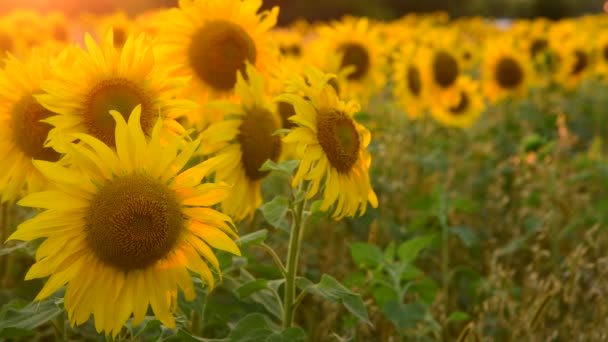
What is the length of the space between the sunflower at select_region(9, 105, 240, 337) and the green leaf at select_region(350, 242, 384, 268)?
95 cm

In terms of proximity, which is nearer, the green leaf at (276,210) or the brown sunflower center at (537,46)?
the green leaf at (276,210)

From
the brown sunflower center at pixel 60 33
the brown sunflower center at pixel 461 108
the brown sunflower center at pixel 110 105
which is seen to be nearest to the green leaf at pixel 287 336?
the brown sunflower center at pixel 110 105

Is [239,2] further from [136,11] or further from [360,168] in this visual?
[136,11]

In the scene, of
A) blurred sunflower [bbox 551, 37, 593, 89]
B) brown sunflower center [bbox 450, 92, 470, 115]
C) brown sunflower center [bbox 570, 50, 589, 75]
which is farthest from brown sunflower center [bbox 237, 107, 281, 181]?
brown sunflower center [bbox 570, 50, 589, 75]

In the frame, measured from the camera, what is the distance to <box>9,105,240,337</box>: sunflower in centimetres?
153

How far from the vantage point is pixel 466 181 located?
461cm

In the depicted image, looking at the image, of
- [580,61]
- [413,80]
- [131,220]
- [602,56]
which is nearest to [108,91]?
[131,220]

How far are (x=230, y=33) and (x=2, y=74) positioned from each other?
768 millimetres

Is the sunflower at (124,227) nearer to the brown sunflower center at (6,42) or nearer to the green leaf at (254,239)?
the green leaf at (254,239)

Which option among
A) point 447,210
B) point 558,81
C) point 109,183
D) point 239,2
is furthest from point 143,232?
point 558,81

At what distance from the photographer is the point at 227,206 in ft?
7.09

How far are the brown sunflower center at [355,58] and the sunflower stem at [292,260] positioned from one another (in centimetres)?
288

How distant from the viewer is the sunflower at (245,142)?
216 centimetres

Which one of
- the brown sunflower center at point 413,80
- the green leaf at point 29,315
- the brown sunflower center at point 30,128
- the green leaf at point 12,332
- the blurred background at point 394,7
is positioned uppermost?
the blurred background at point 394,7
